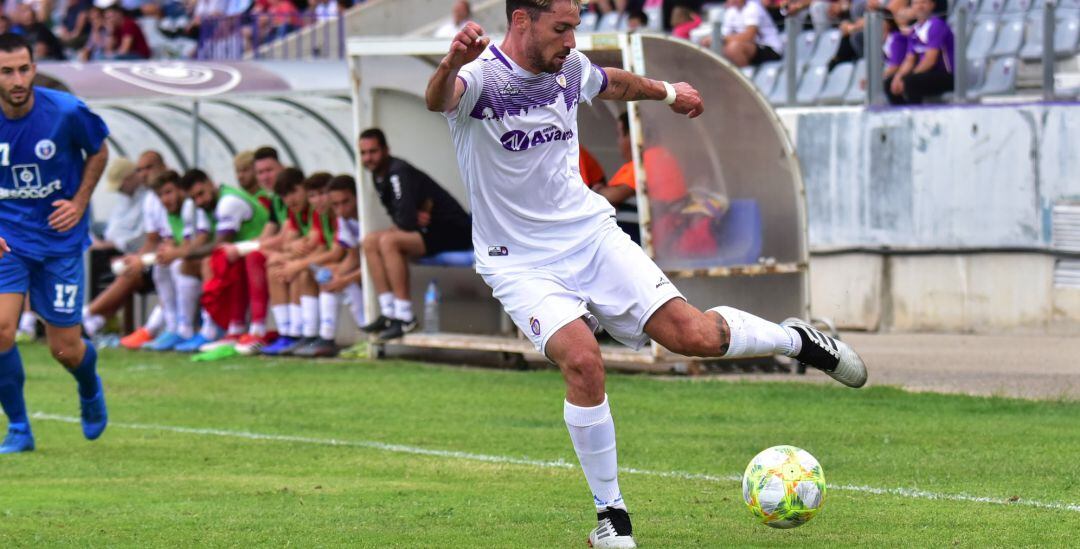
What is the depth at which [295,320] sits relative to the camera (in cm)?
1620

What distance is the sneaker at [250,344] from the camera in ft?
53.5

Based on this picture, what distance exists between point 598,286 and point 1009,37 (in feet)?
34.6

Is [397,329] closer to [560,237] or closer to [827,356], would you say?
[827,356]

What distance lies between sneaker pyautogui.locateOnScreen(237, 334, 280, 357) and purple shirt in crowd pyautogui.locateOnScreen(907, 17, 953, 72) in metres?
6.73

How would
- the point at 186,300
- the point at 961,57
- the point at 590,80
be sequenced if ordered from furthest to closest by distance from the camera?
1. the point at 186,300
2. the point at 961,57
3. the point at 590,80

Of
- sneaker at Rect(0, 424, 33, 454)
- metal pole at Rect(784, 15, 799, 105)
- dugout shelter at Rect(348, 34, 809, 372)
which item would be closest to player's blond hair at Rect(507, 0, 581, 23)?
sneaker at Rect(0, 424, 33, 454)

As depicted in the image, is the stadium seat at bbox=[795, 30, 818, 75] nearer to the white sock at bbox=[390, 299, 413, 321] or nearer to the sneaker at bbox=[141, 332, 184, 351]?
the white sock at bbox=[390, 299, 413, 321]

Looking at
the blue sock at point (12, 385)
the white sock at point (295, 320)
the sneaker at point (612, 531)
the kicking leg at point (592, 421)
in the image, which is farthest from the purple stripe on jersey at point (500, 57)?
the white sock at point (295, 320)

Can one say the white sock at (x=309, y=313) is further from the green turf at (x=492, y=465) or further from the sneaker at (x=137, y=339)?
the sneaker at (x=137, y=339)

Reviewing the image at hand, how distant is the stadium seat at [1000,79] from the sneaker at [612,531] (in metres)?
10.7

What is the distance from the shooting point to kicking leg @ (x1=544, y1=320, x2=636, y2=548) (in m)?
6.27

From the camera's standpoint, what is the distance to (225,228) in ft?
55.8

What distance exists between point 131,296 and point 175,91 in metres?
3.52

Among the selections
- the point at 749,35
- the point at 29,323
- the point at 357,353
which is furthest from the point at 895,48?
the point at 29,323
